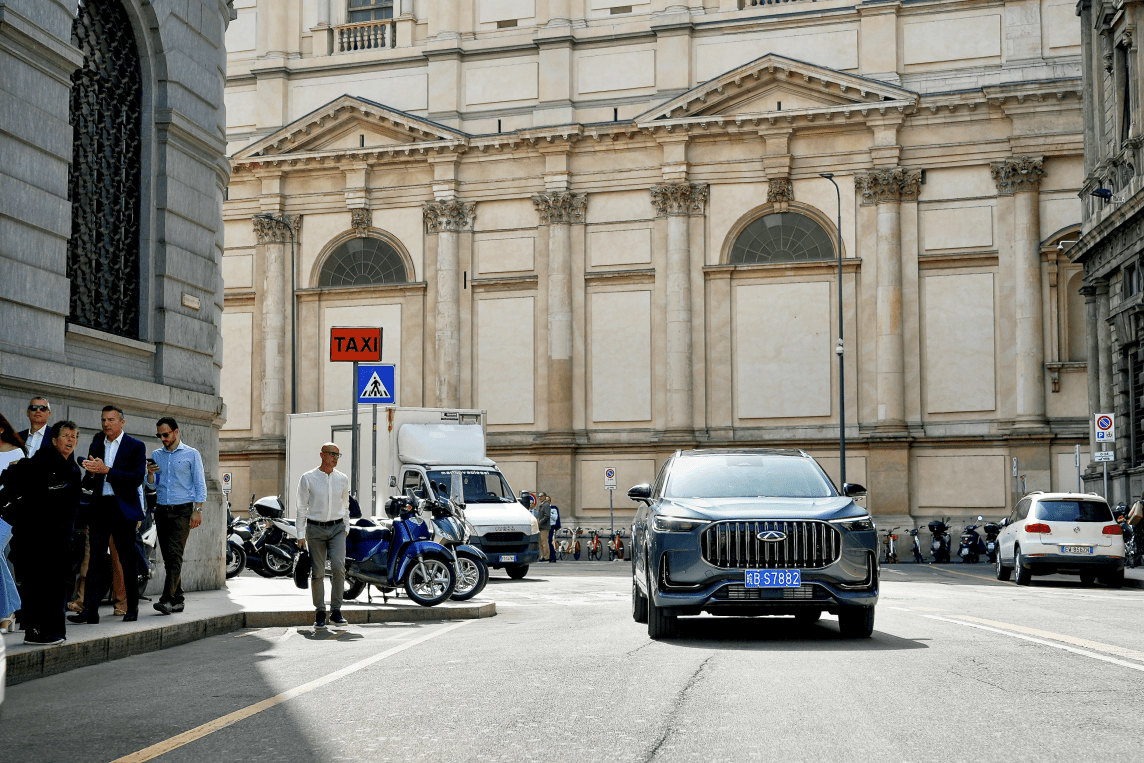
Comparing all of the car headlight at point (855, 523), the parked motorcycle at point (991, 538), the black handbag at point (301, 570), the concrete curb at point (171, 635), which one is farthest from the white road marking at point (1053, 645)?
the parked motorcycle at point (991, 538)

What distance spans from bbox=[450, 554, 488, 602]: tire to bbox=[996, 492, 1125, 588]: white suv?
10.6m

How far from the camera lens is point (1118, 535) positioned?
23234 mm

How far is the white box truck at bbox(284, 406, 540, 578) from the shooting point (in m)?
25.6

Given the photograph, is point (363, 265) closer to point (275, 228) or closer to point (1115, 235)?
point (275, 228)

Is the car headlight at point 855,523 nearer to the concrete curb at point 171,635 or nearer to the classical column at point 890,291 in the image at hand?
the concrete curb at point 171,635

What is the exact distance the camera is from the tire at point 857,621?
11734mm

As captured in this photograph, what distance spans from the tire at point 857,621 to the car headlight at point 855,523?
659mm

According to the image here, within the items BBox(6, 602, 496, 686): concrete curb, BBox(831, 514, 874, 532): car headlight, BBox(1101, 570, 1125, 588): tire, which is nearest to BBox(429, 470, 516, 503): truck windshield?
BBox(6, 602, 496, 686): concrete curb

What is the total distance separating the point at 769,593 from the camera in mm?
11430

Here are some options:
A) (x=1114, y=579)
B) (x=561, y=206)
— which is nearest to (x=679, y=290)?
(x=561, y=206)

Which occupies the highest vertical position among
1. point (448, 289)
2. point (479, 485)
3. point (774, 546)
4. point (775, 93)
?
point (775, 93)

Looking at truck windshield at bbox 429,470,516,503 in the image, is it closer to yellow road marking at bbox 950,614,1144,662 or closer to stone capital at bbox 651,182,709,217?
yellow road marking at bbox 950,614,1144,662

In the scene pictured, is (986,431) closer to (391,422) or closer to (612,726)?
(391,422)

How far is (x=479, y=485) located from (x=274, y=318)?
21.4 meters
